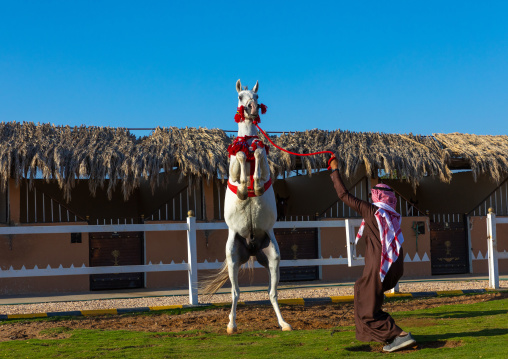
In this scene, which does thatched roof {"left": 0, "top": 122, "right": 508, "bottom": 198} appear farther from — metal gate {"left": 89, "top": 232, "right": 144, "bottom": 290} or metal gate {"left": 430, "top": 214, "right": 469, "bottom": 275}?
metal gate {"left": 430, "top": 214, "right": 469, "bottom": 275}

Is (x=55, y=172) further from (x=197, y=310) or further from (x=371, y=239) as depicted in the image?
(x=371, y=239)

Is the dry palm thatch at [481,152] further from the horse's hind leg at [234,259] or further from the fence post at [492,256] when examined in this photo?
the horse's hind leg at [234,259]

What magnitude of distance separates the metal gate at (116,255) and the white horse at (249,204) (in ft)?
17.8

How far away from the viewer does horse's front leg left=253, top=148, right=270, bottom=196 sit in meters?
6.30

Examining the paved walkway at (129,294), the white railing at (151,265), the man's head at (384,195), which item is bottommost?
the paved walkway at (129,294)

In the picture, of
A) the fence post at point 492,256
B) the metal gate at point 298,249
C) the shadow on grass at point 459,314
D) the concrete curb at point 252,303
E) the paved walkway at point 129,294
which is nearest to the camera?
the shadow on grass at point 459,314

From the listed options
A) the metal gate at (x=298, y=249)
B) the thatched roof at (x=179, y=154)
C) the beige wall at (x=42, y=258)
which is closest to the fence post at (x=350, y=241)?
the metal gate at (x=298, y=249)

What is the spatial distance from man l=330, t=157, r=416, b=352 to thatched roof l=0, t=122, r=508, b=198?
21.7 ft

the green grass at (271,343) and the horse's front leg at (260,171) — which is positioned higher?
the horse's front leg at (260,171)

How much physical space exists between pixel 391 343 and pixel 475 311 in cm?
310

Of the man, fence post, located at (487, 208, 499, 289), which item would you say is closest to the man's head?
the man

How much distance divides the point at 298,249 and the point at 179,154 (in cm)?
321

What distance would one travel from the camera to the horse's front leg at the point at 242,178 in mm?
6289

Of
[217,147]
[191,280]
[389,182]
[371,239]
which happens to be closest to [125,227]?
[191,280]
